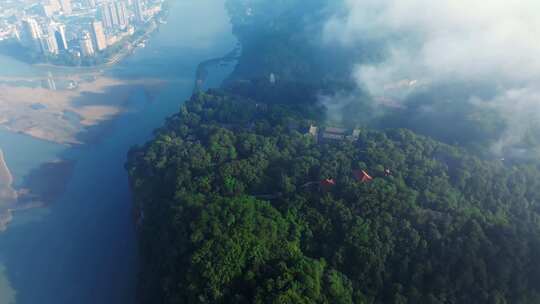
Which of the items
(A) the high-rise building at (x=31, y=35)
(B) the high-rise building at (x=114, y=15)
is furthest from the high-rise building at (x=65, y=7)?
(A) the high-rise building at (x=31, y=35)

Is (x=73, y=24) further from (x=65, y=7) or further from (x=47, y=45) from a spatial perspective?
(x=47, y=45)

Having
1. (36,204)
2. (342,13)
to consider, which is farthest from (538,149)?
(342,13)

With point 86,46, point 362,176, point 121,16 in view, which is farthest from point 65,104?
point 121,16

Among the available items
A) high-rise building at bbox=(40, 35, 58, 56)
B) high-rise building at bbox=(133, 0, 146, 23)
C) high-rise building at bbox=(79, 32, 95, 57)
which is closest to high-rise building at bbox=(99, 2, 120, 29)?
high-rise building at bbox=(133, 0, 146, 23)

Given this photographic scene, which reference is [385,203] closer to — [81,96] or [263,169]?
[263,169]

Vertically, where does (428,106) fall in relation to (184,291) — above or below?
above

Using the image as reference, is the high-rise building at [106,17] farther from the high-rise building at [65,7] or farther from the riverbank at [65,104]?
the riverbank at [65,104]
